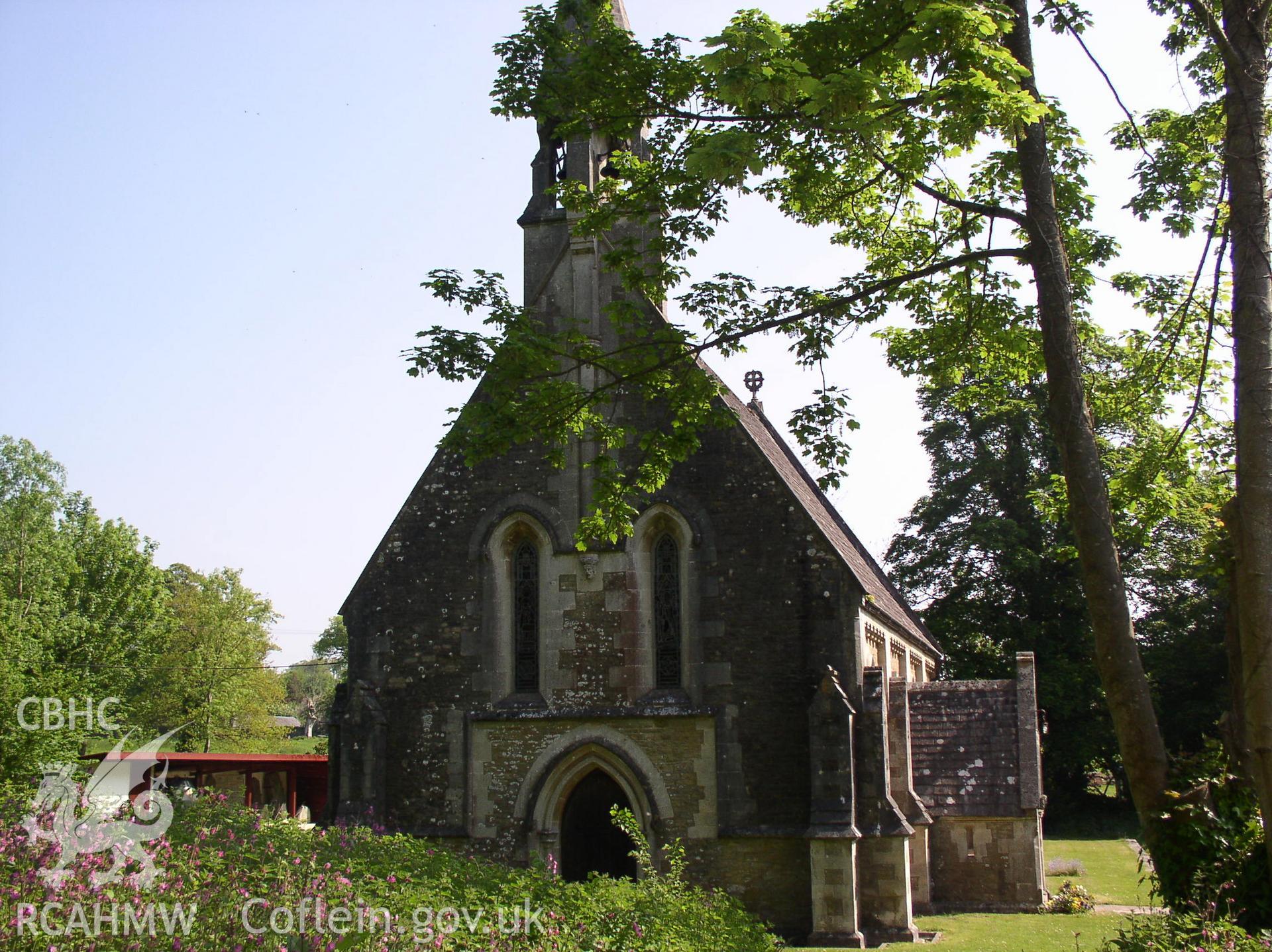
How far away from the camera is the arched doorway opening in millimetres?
17062

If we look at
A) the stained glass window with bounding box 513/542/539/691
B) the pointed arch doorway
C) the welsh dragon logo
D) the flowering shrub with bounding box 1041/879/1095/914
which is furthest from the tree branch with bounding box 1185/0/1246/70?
the flowering shrub with bounding box 1041/879/1095/914

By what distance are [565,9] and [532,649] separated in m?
9.38

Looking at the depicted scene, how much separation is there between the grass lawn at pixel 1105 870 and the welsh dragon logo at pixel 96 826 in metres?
14.0

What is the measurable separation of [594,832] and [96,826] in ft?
32.3

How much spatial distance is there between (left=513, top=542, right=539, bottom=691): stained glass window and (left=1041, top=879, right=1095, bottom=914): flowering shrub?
9.57 meters

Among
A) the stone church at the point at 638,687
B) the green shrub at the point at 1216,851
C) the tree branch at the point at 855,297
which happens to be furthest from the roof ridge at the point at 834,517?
the green shrub at the point at 1216,851

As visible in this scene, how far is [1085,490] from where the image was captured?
908cm

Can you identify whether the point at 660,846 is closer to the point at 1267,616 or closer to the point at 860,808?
the point at 860,808

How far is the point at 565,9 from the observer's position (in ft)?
38.0

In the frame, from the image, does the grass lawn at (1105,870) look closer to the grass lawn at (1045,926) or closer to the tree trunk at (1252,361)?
the grass lawn at (1045,926)

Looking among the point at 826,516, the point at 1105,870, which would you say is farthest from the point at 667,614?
the point at 1105,870

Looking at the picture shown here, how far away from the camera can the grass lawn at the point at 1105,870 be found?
22109 mm

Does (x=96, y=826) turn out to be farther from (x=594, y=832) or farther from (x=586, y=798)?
(x=594, y=832)

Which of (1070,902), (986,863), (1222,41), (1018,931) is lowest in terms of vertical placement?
(1070,902)
